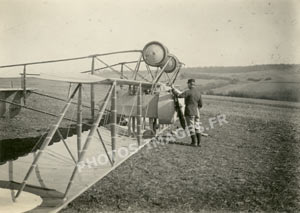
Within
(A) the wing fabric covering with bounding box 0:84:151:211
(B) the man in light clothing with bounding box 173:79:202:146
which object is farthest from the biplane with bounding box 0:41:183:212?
(B) the man in light clothing with bounding box 173:79:202:146

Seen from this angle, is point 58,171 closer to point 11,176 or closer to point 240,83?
point 11,176

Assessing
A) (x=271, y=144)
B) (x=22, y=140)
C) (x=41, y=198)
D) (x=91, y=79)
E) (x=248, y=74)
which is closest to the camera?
(x=41, y=198)

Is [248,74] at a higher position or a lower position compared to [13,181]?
higher

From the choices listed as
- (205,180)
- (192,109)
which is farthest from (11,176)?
(192,109)

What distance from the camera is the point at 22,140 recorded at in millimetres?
10180

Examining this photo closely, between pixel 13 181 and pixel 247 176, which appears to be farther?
pixel 247 176

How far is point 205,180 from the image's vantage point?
5898mm

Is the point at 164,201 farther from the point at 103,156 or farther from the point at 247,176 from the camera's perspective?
the point at 103,156

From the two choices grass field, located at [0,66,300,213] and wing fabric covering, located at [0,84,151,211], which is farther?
wing fabric covering, located at [0,84,151,211]

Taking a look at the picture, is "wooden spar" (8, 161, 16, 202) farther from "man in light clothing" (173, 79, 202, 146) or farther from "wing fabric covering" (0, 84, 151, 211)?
"man in light clothing" (173, 79, 202, 146)

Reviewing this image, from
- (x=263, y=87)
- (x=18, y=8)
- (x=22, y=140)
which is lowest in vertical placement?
(x=22, y=140)

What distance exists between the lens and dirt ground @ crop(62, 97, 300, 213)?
4730 millimetres

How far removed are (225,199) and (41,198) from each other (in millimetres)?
2758

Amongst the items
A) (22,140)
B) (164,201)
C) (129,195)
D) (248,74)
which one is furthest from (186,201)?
(248,74)
